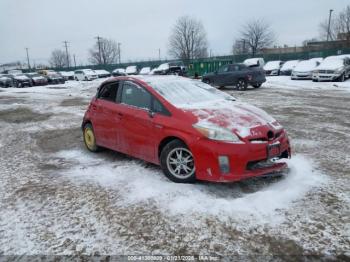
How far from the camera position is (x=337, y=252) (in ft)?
10.2

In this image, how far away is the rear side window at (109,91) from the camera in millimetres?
5984

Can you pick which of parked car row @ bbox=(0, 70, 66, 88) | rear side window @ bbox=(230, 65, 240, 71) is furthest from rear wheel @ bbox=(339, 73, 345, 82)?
parked car row @ bbox=(0, 70, 66, 88)

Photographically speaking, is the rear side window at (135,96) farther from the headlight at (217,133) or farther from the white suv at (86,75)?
the white suv at (86,75)

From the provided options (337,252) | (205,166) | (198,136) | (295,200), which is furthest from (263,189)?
(337,252)

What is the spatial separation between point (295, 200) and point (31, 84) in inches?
1291

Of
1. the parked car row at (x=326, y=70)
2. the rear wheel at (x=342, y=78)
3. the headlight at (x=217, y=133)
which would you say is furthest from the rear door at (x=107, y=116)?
the rear wheel at (x=342, y=78)

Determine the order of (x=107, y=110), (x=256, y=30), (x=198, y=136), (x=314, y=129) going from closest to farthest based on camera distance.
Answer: (x=198, y=136) < (x=107, y=110) < (x=314, y=129) < (x=256, y=30)

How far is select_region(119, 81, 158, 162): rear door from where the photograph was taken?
5088 millimetres

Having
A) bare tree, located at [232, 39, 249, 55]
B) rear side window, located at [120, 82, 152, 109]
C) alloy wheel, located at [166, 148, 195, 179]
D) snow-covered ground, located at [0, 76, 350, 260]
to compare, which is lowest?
snow-covered ground, located at [0, 76, 350, 260]

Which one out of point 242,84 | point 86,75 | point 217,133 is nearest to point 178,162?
point 217,133

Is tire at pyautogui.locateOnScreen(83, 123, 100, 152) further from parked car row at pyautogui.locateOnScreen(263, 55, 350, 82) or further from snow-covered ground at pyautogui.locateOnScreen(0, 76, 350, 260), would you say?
parked car row at pyautogui.locateOnScreen(263, 55, 350, 82)

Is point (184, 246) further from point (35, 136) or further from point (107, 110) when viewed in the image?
point (35, 136)

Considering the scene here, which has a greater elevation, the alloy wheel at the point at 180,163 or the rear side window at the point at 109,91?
the rear side window at the point at 109,91

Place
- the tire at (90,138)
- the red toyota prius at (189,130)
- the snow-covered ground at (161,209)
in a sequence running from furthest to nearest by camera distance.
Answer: the tire at (90,138)
the red toyota prius at (189,130)
the snow-covered ground at (161,209)
